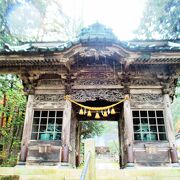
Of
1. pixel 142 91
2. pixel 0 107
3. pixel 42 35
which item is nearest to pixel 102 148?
pixel 42 35

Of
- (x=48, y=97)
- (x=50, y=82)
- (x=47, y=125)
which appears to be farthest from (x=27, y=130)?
(x=50, y=82)

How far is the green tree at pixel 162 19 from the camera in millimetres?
12273

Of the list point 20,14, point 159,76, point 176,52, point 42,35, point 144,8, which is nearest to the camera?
point 176,52

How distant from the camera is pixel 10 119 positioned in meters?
12.0

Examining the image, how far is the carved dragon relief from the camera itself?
756cm

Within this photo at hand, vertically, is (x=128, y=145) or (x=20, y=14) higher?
(x=20, y=14)

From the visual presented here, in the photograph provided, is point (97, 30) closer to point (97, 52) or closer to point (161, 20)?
point (97, 52)

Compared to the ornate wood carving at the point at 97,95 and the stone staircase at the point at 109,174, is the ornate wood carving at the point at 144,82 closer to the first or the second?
the ornate wood carving at the point at 97,95

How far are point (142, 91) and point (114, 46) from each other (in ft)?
7.28

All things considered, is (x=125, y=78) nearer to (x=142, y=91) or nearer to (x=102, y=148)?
(x=142, y=91)

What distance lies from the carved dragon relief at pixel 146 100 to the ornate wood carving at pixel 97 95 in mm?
567

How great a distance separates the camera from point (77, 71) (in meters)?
7.93

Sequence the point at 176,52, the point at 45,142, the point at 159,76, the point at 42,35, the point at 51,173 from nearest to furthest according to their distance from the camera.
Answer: the point at 51,173
the point at 176,52
the point at 45,142
the point at 159,76
the point at 42,35

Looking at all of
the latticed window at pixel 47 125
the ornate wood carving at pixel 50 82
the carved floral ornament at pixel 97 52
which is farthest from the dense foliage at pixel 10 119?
the carved floral ornament at pixel 97 52
